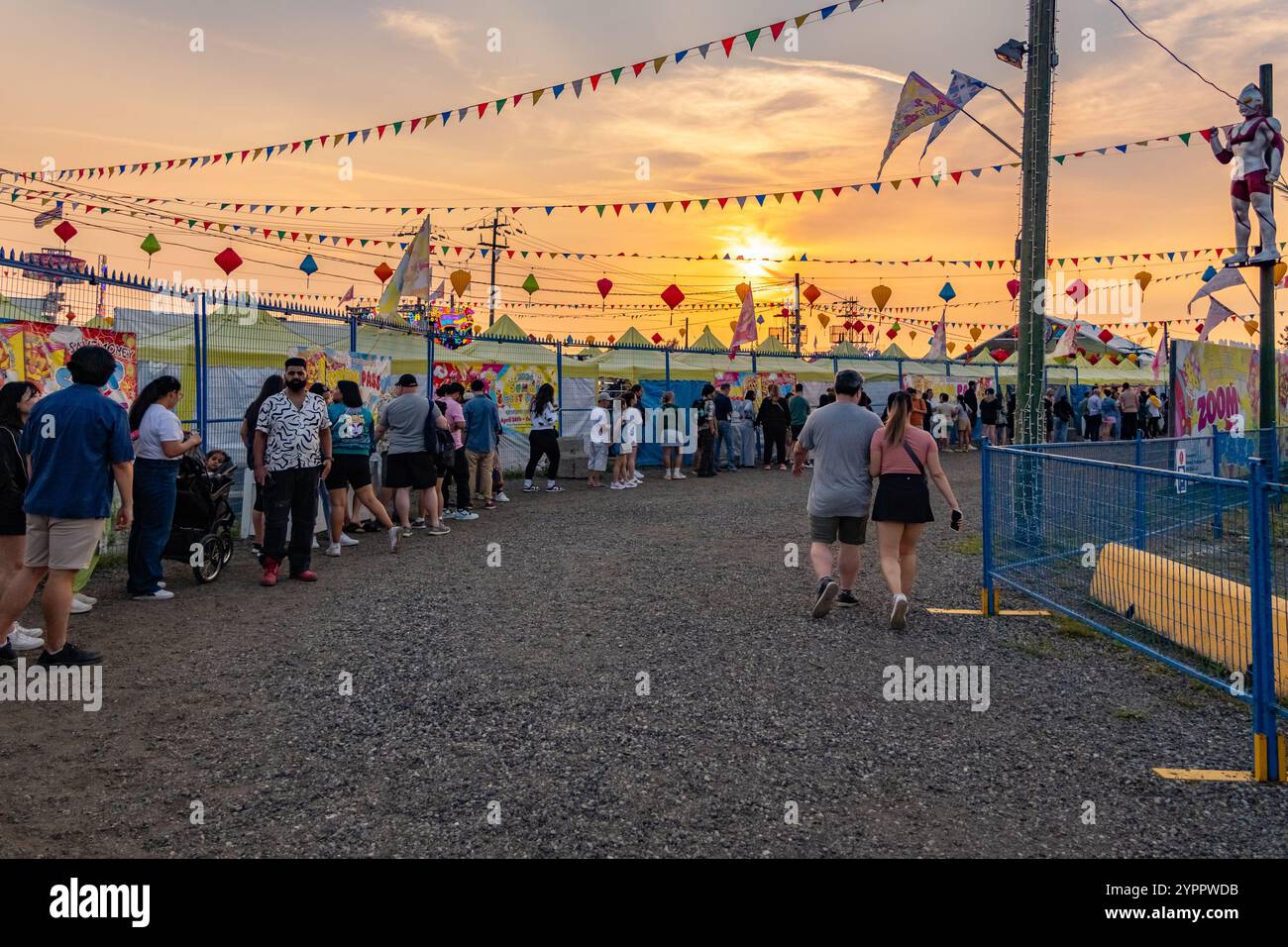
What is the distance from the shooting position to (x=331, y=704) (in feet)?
16.8

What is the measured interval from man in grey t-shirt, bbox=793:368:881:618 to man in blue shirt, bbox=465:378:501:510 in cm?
730

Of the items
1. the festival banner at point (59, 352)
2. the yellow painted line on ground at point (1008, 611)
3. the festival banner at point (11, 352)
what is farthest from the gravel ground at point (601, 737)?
the festival banner at point (11, 352)

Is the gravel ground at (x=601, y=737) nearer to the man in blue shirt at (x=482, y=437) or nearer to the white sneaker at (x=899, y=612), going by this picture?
the white sneaker at (x=899, y=612)

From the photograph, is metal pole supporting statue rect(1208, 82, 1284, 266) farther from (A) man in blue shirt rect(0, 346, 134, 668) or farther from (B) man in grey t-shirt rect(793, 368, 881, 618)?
(A) man in blue shirt rect(0, 346, 134, 668)

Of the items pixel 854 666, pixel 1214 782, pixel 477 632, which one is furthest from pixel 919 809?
pixel 477 632

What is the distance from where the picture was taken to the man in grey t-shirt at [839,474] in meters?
7.09

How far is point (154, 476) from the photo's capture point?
7.45 meters

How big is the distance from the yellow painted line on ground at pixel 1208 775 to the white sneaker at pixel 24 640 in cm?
651

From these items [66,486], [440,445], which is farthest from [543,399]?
[66,486]

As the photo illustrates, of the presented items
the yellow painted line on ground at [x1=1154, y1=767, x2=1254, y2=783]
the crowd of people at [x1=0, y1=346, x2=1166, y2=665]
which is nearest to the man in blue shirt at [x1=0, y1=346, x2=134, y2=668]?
the crowd of people at [x1=0, y1=346, x2=1166, y2=665]

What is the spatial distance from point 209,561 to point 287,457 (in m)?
1.24

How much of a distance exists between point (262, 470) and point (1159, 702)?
22.3 feet

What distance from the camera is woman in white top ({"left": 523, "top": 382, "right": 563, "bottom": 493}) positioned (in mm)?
15326

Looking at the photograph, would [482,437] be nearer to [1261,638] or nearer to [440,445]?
[440,445]
